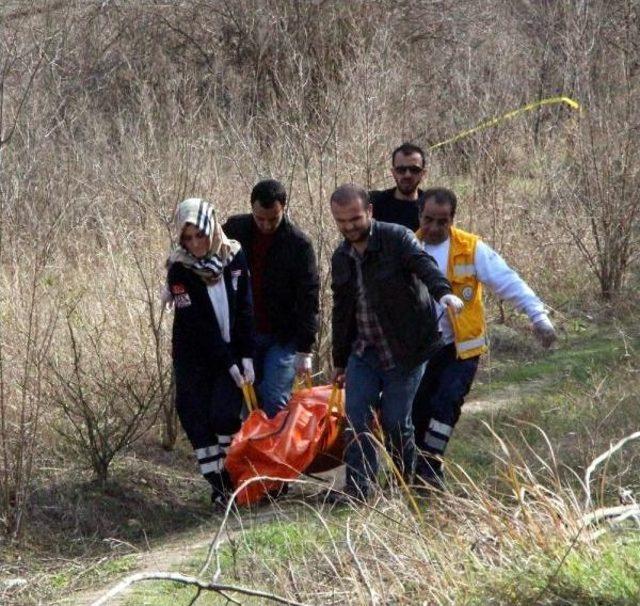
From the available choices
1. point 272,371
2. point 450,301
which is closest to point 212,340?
point 272,371

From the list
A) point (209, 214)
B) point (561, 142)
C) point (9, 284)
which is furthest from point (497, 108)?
point (209, 214)

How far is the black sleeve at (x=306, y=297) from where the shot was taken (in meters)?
6.99

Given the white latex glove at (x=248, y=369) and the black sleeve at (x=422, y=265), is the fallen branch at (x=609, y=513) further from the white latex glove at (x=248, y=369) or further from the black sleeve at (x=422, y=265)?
the white latex glove at (x=248, y=369)

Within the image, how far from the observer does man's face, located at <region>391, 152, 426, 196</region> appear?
7141 mm

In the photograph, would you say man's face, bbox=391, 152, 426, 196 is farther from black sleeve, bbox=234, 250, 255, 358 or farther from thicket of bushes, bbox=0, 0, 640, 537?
thicket of bushes, bbox=0, 0, 640, 537

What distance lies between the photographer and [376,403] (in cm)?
627

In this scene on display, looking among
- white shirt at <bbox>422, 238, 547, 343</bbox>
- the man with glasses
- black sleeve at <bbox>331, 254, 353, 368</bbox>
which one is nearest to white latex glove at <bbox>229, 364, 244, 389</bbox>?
black sleeve at <bbox>331, 254, 353, 368</bbox>

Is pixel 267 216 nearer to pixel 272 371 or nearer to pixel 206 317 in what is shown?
pixel 206 317

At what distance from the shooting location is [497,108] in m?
11.8

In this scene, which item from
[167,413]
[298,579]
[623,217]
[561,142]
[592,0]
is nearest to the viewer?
[298,579]

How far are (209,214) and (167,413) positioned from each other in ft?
6.25

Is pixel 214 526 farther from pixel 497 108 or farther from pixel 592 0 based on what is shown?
pixel 592 0

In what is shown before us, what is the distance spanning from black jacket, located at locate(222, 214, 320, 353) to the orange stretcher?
0.39 meters

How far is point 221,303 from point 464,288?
49.7 inches
